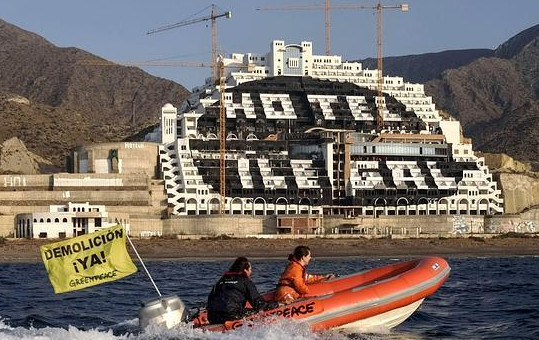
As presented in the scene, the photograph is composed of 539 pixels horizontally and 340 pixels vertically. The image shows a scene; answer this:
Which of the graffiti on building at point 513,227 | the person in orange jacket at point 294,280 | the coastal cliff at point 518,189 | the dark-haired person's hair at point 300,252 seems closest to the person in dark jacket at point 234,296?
the person in orange jacket at point 294,280

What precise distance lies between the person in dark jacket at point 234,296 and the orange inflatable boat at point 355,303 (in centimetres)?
21

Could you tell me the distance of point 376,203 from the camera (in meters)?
120

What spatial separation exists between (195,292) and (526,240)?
70100 mm

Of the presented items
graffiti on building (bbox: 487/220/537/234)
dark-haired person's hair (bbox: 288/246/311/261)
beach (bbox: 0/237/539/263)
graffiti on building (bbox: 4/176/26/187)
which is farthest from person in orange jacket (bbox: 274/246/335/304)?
graffiti on building (bbox: 487/220/537/234)

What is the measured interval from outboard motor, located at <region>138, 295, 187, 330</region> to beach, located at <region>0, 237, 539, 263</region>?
2319 inches

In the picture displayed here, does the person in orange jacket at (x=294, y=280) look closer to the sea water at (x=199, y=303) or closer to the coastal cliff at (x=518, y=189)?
the sea water at (x=199, y=303)

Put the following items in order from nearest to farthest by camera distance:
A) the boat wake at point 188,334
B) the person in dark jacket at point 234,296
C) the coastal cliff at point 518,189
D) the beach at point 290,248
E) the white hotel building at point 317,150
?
1. the boat wake at point 188,334
2. the person in dark jacket at point 234,296
3. the beach at point 290,248
4. the white hotel building at point 317,150
5. the coastal cliff at point 518,189

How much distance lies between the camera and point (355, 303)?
27.3 m

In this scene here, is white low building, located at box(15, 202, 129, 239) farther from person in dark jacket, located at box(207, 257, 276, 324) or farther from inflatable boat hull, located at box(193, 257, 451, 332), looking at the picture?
person in dark jacket, located at box(207, 257, 276, 324)

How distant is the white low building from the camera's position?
101 metres

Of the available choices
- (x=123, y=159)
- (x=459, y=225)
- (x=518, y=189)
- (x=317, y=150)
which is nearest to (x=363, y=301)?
(x=459, y=225)

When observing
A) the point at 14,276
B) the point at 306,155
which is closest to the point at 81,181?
the point at 306,155

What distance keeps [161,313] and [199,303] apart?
3080 millimetres

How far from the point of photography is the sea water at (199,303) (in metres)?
25.9
